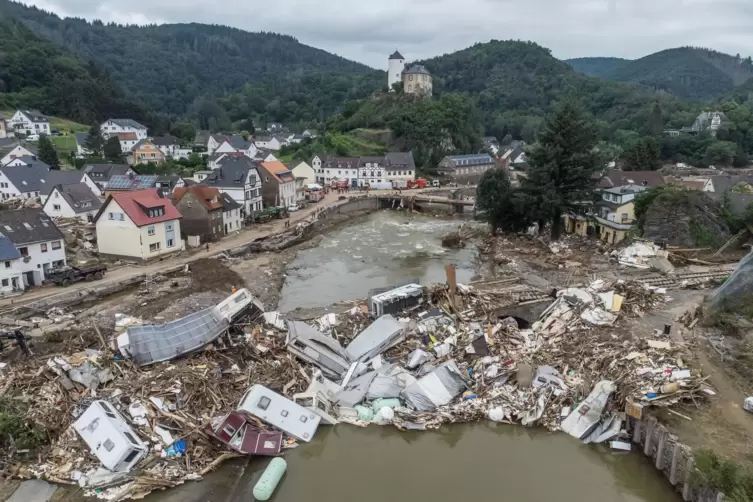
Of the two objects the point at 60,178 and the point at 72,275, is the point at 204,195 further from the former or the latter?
the point at 60,178

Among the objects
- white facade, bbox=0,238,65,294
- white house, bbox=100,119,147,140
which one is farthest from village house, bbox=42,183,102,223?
white house, bbox=100,119,147,140

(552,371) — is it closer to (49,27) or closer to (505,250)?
(505,250)

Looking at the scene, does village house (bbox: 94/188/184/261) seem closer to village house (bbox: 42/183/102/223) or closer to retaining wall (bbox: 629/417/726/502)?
village house (bbox: 42/183/102/223)

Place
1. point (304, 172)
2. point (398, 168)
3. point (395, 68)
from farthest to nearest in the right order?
point (395, 68) < point (398, 168) < point (304, 172)

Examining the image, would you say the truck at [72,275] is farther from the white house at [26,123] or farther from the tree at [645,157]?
the white house at [26,123]

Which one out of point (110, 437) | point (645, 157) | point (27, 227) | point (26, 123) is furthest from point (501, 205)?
point (26, 123)

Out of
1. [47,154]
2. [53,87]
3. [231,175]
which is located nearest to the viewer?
[231,175]

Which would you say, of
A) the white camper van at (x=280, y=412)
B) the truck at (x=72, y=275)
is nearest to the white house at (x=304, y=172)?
the truck at (x=72, y=275)
